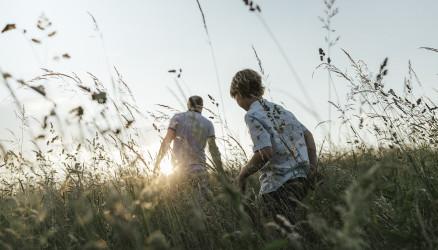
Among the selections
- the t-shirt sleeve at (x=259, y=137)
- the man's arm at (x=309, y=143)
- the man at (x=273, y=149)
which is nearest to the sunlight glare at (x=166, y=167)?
the man at (x=273, y=149)

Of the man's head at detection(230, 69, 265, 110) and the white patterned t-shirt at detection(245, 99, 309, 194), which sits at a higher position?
the man's head at detection(230, 69, 265, 110)

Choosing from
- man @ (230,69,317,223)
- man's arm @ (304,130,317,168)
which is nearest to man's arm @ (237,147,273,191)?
man @ (230,69,317,223)

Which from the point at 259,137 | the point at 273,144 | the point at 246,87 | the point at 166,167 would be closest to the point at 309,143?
the point at 273,144

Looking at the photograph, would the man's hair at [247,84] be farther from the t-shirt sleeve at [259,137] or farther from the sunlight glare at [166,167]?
the sunlight glare at [166,167]

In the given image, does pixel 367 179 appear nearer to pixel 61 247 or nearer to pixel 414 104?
pixel 61 247

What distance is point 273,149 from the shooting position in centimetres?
266

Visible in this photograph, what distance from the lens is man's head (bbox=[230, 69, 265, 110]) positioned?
301cm

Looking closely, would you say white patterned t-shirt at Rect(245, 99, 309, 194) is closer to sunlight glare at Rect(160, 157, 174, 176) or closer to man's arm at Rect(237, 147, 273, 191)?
man's arm at Rect(237, 147, 273, 191)

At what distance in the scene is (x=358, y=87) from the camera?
8.56 ft

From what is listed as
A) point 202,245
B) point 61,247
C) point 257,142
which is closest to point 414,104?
point 257,142

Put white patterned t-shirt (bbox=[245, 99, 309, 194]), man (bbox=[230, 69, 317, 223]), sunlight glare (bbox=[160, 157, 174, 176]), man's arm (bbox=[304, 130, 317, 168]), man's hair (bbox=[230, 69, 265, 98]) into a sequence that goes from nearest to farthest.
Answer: sunlight glare (bbox=[160, 157, 174, 176]), man (bbox=[230, 69, 317, 223]), white patterned t-shirt (bbox=[245, 99, 309, 194]), man's arm (bbox=[304, 130, 317, 168]), man's hair (bbox=[230, 69, 265, 98])

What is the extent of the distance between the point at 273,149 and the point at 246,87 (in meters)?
0.69

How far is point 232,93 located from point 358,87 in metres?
1.17

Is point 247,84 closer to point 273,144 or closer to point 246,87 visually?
point 246,87
